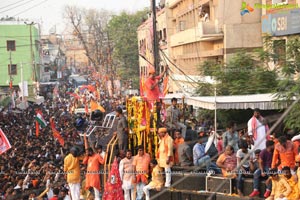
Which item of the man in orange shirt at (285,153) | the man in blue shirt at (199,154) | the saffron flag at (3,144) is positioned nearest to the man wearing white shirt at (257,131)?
the man in blue shirt at (199,154)

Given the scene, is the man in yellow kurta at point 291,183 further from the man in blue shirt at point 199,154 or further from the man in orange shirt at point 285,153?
the man in blue shirt at point 199,154

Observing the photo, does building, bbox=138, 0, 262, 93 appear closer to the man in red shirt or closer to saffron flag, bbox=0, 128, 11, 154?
saffron flag, bbox=0, 128, 11, 154

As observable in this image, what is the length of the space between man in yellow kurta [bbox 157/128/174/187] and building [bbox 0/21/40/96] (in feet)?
176

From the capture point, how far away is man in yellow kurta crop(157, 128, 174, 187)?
586 inches

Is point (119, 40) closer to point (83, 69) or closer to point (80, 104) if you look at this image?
point (80, 104)

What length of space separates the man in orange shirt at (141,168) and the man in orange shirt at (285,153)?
128 inches

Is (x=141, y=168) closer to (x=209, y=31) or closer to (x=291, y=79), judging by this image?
(x=291, y=79)

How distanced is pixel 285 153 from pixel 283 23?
13034 mm

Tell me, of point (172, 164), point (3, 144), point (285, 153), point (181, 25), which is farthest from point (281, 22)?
point (181, 25)

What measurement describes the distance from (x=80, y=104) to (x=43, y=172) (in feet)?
103

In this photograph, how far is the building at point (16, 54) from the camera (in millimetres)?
69375

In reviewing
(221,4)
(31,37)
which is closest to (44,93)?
(31,37)

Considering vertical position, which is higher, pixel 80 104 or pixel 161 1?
pixel 161 1

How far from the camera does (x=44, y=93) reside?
79.4 meters
